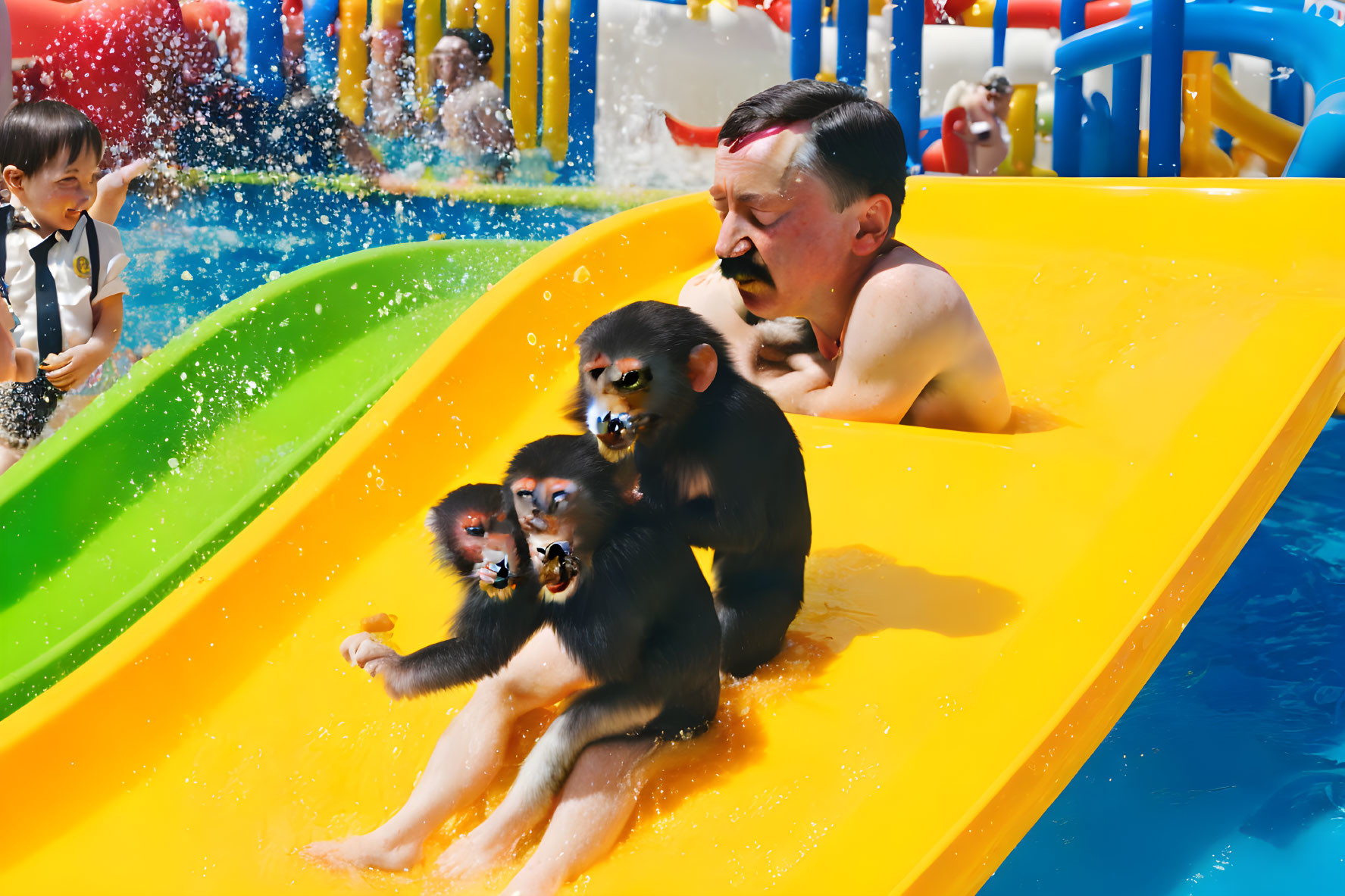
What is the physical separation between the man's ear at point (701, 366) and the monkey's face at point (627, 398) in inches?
0.5

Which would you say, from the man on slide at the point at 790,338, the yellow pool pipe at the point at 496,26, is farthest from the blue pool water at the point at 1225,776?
the yellow pool pipe at the point at 496,26

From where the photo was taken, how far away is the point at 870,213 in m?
1.68

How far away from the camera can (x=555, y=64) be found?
6.29 metres

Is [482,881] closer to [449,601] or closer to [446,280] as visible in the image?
[449,601]

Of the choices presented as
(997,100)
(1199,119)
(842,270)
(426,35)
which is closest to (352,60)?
(426,35)

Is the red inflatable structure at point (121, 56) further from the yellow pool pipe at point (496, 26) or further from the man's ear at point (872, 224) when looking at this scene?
the man's ear at point (872, 224)

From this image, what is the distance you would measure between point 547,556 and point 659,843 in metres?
0.39

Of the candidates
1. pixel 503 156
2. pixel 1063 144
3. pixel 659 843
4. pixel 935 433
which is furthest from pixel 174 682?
pixel 503 156

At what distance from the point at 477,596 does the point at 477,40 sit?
568 cm

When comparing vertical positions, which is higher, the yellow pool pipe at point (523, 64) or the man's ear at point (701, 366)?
the yellow pool pipe at point (523, 64)

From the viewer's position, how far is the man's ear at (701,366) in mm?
1174

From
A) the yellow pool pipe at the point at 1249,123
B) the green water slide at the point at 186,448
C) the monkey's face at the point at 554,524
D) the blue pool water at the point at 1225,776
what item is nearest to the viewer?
the monkey's face at the point at 554,524

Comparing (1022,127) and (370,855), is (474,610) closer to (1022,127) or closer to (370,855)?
(370,855)

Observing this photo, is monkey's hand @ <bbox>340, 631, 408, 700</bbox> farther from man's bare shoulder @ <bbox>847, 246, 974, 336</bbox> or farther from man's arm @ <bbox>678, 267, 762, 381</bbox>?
man's arm @ <bbox>678, 267, 762, 381</bbox>
